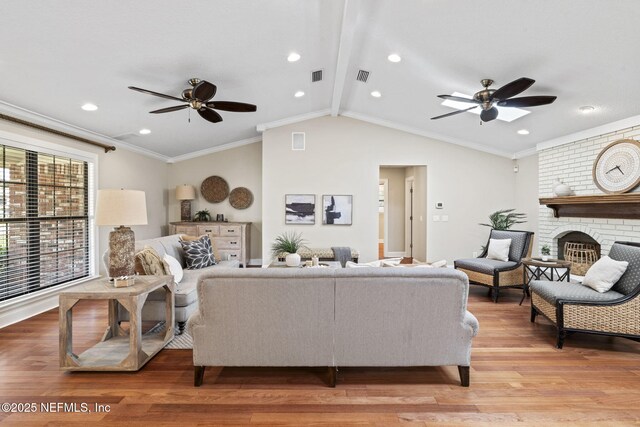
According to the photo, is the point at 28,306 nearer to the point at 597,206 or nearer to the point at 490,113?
the point at 490,113

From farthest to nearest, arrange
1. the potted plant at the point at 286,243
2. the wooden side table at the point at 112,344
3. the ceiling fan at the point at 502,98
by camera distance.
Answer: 1. the potted plant at the point at 286,243
2. the ceiling fan at the point at 502,98
3. the wooden side table at the point at 112,344

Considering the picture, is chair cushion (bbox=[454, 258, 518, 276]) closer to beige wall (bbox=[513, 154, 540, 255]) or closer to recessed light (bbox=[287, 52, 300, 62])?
beige wall (bbox=[513, 154, 540, 255])

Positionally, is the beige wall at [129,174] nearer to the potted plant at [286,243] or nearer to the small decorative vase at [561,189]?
the potted plant at [286,243]

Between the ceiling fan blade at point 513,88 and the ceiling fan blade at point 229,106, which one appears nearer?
the ceiling fan blade at point 513,88

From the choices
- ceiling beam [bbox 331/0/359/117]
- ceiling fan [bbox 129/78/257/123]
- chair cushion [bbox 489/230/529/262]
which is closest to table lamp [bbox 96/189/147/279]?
ceiling fan [bbox 129/78/257/123]

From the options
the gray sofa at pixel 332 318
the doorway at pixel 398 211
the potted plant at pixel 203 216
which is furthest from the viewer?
the doorway at pixel 398 211

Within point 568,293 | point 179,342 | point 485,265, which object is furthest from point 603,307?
point 179,342

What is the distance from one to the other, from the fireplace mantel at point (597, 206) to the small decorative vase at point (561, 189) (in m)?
0.12

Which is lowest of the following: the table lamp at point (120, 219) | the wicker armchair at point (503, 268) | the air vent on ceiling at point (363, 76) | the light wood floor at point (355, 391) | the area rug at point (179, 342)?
the light wood floor at point (355, 391)

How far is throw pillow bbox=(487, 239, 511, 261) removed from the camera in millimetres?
4645

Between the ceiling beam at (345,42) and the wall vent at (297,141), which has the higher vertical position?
the ceiling beam at (345,42)

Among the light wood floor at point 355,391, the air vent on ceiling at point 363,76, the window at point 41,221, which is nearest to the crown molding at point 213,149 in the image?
the window at point 41,221

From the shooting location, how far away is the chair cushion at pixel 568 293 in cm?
284

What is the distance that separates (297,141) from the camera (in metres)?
6.32
